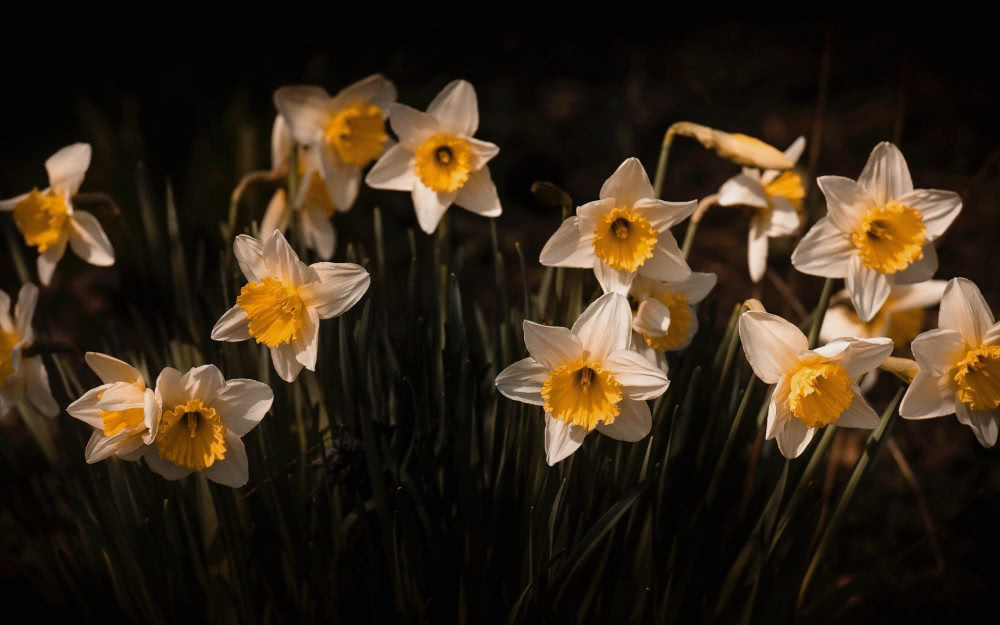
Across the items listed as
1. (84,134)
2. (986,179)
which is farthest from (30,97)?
(986,179)

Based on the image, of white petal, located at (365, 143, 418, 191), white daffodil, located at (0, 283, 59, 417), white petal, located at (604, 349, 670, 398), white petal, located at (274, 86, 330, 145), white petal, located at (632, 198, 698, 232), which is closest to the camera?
white petal, located at (604, 349, 670, 398)

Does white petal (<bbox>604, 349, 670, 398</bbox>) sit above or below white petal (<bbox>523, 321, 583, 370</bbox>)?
below

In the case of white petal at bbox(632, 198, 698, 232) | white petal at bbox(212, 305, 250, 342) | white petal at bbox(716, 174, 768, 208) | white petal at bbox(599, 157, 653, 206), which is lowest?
white petal at bbox(212, 305, 250, 342)

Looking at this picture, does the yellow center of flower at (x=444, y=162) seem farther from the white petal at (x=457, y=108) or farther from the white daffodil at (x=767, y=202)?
the white daffodil at (x=767, y=202)

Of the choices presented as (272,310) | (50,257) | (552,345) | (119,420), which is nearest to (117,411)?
(119,420)

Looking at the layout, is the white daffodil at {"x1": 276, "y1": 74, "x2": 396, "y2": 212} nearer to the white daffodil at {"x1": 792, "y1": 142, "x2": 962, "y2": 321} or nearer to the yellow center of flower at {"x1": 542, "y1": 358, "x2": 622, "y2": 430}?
the yellow center of flower at {"x1": 542, "y1": 358, "x2": 622, "y2": 430}

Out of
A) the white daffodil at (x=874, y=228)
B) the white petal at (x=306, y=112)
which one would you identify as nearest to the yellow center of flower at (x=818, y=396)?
the white daffodil at (x=874, y=228)

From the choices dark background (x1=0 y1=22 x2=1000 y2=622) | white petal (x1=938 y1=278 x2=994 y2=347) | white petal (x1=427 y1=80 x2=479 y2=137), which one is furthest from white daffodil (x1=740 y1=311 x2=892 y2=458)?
dark background (x1=0 y1=22 x2=1000 y2=622)
